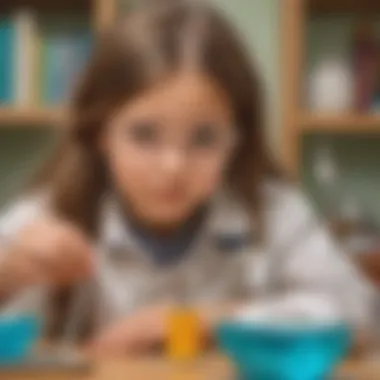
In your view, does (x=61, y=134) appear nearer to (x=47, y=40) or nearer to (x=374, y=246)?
(x=47, y=40)

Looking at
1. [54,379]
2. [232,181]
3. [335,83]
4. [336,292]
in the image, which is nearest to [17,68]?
[232,181]

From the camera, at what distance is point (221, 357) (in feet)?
3.67

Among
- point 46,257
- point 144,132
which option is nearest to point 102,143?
point 144,132

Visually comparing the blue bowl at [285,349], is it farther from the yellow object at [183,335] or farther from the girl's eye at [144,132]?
the girl's eye at [144,132]

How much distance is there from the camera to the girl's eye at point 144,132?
4.73 feet

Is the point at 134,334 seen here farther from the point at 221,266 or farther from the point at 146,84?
the point at 146,84

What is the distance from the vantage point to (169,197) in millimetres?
1461

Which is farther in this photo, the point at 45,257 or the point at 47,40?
the point at 47,40

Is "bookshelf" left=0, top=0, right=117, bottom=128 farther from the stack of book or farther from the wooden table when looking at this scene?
the wooden table

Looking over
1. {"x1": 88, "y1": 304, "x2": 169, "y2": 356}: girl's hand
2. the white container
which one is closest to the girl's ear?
{"x1": 88, "y1": 304, "x2": 169, "y2": 356}: girl's hand

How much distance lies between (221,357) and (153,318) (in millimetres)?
260

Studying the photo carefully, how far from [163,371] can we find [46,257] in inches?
16.1

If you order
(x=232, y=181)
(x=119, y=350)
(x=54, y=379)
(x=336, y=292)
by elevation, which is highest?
(x=232, y=181)

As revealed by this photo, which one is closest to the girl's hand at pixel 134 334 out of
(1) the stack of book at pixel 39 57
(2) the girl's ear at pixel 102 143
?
(2) the girl's ear at pixel 102 143
